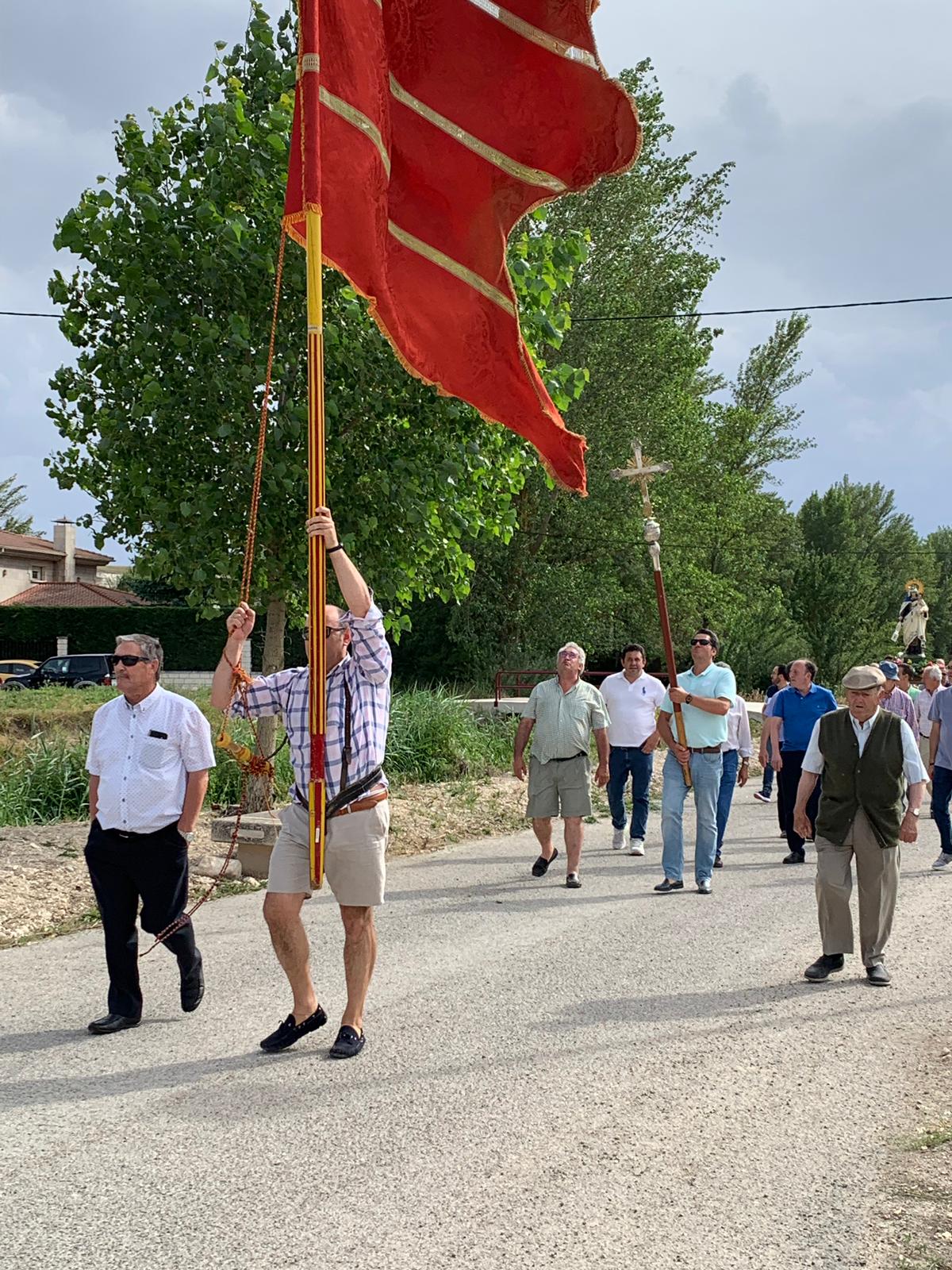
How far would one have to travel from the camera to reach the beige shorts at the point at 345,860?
18.8 feet

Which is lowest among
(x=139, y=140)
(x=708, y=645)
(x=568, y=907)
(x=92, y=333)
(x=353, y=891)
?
(x=568, y=907)

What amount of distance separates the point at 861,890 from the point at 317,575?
418 cm

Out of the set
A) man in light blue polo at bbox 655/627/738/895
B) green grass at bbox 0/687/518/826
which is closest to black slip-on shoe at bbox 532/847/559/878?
man in light blue polo at bbox 655/627/738/895

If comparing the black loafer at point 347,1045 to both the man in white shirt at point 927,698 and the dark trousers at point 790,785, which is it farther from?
the man in white shirt at point 927,698

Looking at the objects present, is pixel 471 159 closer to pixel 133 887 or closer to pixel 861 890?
pixel 133 887

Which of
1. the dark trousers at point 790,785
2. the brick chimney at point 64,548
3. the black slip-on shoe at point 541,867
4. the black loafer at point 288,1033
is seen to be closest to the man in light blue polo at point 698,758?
the black slip-on shoe at point 541,867

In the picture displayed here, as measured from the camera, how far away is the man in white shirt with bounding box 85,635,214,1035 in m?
6.24

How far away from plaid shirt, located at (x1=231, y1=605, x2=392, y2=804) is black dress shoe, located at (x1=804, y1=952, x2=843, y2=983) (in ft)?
9.85

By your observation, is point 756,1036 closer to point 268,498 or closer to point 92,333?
point 268,498

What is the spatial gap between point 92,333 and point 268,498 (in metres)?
2.33

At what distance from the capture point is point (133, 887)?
6.38 metres

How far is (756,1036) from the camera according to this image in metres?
6.16

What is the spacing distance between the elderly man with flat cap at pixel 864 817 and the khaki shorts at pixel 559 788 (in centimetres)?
326

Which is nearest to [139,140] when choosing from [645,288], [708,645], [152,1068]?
[708,645]
